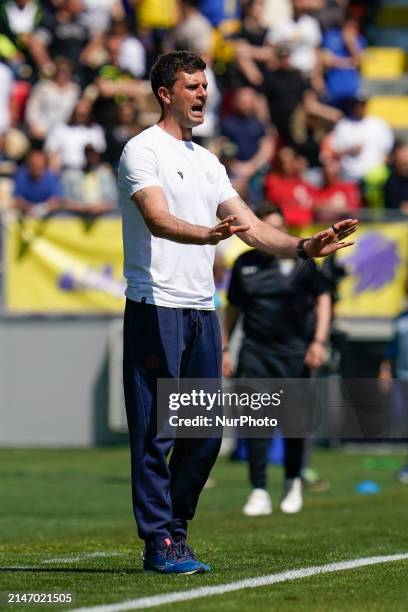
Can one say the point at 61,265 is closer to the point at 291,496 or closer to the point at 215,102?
the point at 215,102

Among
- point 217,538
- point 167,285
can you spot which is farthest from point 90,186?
point 167,285

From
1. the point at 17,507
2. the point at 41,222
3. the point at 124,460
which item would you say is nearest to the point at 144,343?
the point at 17,507

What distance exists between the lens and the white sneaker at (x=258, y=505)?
1146cm

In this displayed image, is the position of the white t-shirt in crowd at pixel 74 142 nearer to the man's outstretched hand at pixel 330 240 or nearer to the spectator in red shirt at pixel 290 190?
the spectator in red shirt at pixel 290 190

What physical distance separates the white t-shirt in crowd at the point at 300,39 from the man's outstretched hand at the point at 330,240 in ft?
49.1

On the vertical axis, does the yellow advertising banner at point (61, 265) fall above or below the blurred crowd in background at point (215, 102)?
below

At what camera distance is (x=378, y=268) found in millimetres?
17969

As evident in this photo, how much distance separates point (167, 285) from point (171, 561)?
1.23 metres

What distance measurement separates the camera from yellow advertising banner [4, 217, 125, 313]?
1873 centimetres

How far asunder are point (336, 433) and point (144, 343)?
10443mm

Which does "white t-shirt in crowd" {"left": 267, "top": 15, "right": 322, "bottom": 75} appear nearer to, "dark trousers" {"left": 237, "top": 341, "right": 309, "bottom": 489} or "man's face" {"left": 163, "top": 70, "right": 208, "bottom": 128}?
"dark trousers" {"left": 237, "top": 341, "right": 309, "bottom": 489}

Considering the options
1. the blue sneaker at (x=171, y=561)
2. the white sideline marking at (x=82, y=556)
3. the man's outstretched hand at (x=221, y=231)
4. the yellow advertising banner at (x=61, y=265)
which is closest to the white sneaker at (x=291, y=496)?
the white sideline marking at (x=82, y=556)

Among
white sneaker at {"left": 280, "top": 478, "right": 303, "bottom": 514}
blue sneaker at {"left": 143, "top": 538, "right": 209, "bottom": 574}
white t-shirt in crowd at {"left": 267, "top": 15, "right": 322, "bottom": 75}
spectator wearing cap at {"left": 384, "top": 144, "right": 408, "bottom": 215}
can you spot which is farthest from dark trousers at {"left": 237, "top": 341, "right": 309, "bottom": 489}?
white t-shirt in crowd at {"left": 267, "top": 15, "right": 322, "bottom": 75}

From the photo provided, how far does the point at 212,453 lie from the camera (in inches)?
291
